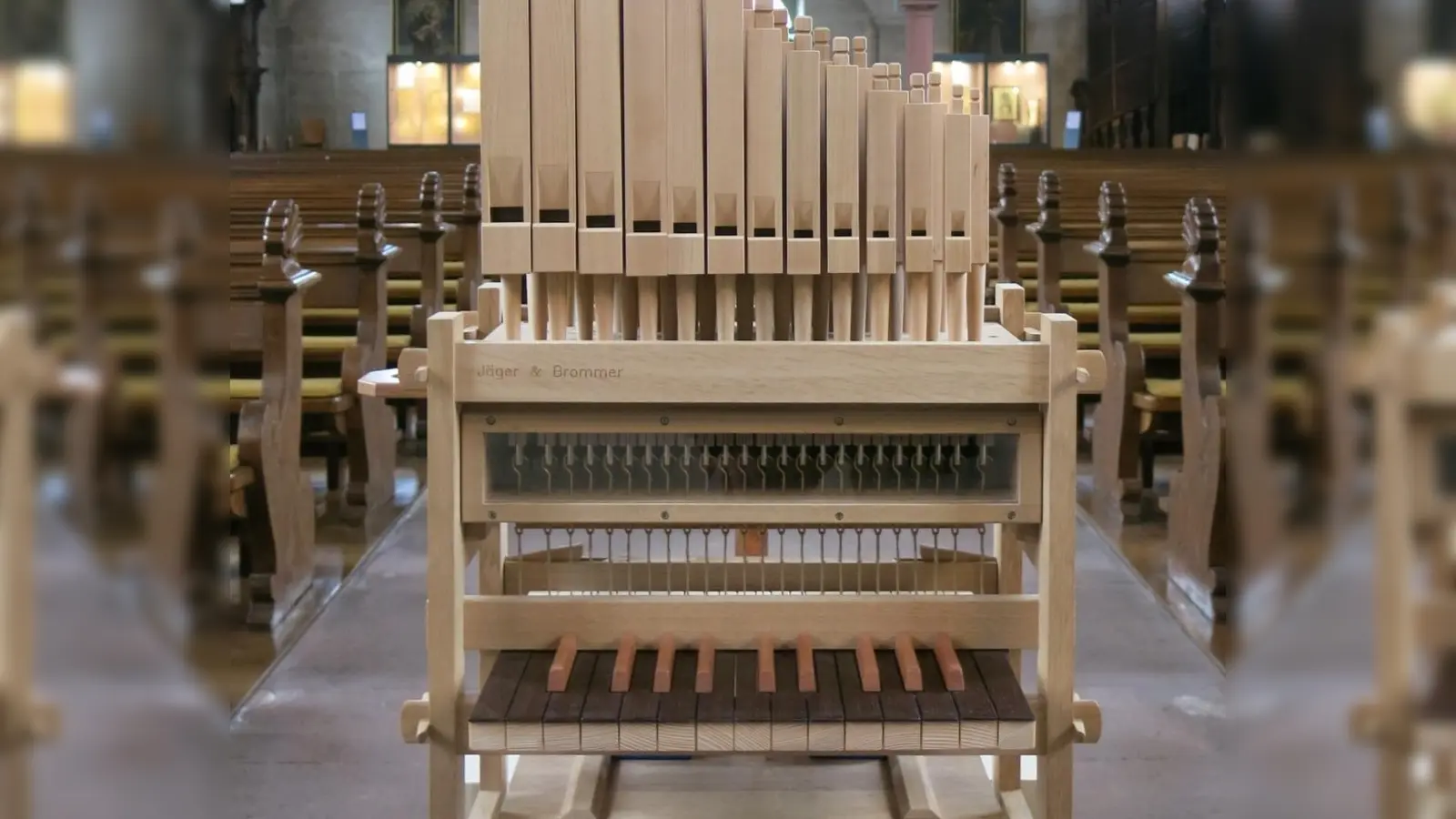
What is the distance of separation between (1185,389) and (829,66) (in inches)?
103

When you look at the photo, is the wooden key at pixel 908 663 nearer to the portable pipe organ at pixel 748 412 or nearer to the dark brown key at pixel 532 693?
the portable pipe organ at pixel 748 412

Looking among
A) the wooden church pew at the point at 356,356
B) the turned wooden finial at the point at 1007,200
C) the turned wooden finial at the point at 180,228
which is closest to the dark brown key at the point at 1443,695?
the turned wooden finial at the point at 180,228

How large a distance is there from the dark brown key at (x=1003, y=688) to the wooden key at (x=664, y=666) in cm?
48

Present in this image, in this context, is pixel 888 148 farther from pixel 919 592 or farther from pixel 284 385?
pixel 284 385

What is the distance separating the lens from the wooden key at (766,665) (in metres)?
2.08

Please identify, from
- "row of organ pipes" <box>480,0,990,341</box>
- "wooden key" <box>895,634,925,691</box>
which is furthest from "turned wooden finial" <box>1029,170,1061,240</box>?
"wooden key" <box>895,634,925,691</box>

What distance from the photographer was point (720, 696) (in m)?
2.07

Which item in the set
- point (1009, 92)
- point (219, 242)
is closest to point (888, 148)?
point (219, 242)

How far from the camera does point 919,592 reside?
240cm

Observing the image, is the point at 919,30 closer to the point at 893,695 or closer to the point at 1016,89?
the point at 1016,89

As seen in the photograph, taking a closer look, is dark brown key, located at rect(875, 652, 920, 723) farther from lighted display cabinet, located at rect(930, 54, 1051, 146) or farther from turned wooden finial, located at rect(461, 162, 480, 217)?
lighted display cabinet, located at rect(930, 54, 1051, 146)

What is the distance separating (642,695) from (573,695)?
0.10 meters

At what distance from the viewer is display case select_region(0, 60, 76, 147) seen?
53cm

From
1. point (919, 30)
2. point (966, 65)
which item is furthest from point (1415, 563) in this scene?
point (966, 65)
